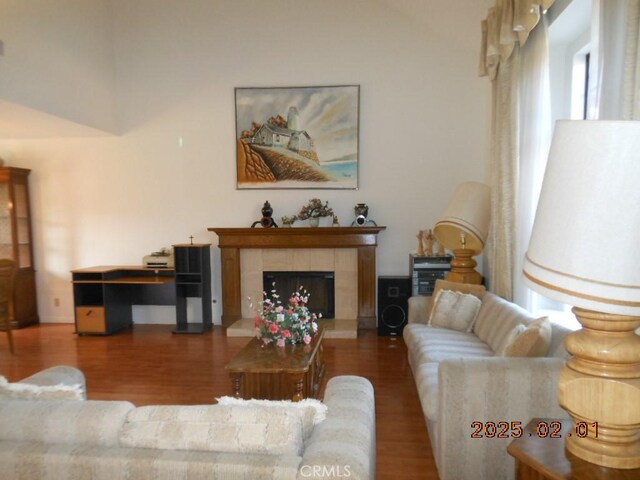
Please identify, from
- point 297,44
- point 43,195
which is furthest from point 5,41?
point 297,44

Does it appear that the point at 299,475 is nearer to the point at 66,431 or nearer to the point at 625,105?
the point at 66,431

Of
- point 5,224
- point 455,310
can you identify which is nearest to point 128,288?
point 5,224

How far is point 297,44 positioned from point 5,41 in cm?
310

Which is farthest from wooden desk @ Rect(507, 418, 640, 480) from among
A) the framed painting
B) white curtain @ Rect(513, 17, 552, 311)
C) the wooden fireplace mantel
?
the framed painting

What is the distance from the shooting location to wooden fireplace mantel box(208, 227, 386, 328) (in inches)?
209

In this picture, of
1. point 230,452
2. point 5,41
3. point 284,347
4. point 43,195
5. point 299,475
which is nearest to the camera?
point 299,475

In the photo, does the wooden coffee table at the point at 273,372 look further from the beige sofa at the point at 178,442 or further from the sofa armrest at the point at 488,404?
Result: the beige sofa at the point at 178,442

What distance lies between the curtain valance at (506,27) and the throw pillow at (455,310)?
6.72ft

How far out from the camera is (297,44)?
18.1 ft

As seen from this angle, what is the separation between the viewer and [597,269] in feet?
3.59

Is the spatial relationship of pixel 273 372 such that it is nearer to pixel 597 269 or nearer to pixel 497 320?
pixel 497 320

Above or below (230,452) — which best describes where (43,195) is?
above

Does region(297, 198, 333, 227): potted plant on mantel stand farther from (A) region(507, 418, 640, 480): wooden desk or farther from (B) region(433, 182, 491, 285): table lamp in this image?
(A) region(507, 418, 640, 480): wooden desk

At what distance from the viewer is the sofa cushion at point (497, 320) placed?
286 centimetres
